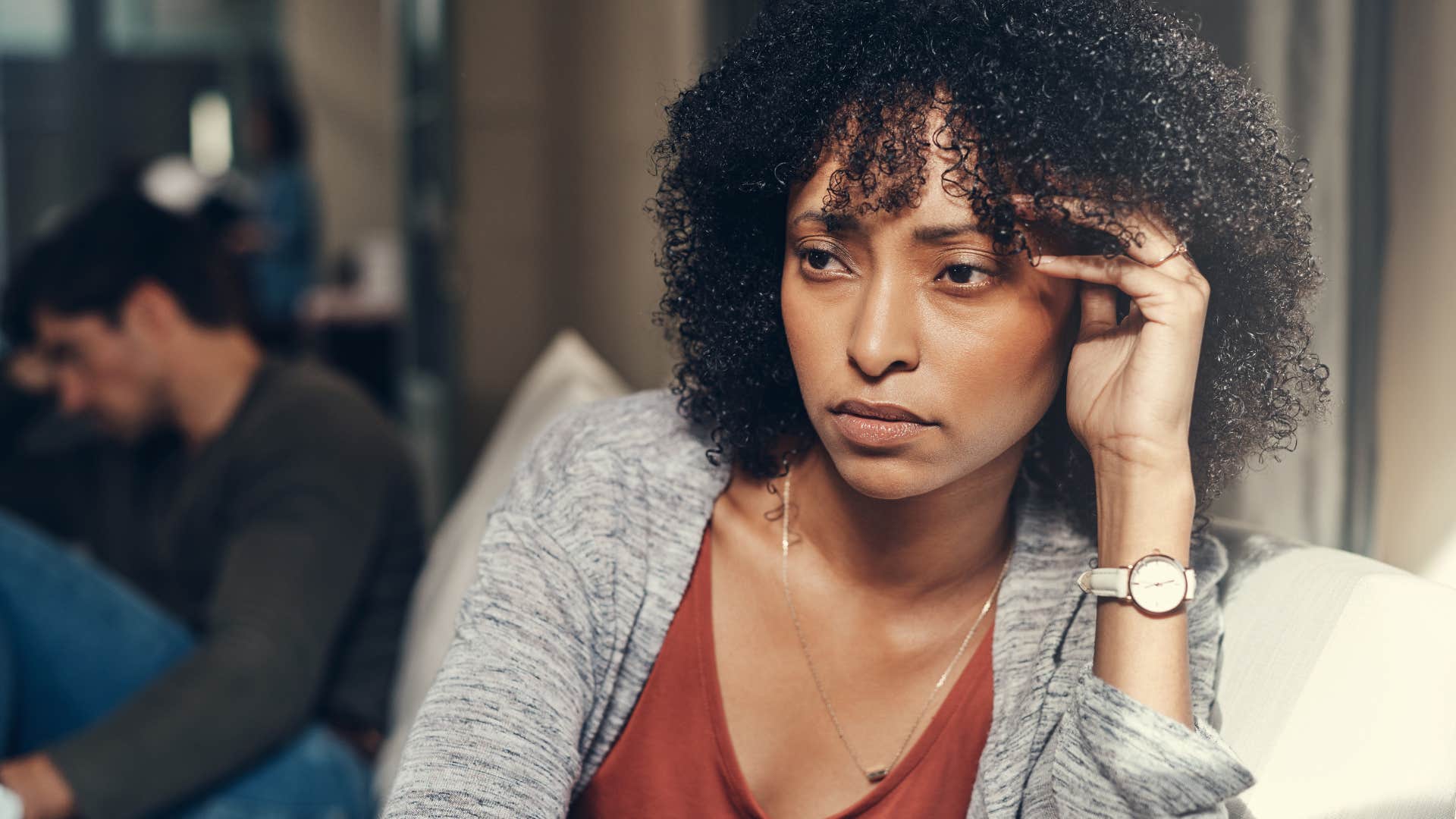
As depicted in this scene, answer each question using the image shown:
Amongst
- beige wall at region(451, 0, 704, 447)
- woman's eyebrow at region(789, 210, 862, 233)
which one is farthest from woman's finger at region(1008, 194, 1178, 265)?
beige wall at region(451, 0, 704, 447)

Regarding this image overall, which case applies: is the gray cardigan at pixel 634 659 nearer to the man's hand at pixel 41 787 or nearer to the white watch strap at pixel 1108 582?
the white watch strap at pixel 1108 582

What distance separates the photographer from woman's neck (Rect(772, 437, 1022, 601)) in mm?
996

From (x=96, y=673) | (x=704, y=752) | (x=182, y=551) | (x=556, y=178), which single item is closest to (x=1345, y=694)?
(x=704, y=752)

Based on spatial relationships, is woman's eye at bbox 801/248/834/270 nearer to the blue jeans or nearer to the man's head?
the blue jeans

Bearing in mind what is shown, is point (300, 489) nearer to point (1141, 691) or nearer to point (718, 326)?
point (718, 326)

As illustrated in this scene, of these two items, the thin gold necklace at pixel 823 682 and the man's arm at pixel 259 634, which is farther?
the man's arm at pixel 259 634

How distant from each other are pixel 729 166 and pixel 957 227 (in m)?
0.20

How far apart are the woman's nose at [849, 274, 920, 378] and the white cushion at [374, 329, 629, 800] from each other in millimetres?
754

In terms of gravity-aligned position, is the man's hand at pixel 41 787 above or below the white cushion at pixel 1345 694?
below

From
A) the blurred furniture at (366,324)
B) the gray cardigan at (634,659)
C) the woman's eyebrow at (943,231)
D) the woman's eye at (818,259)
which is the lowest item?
the blurred furniture at (366,324)

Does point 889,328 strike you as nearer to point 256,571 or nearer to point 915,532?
point 915,532

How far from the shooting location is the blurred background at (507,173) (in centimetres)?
87

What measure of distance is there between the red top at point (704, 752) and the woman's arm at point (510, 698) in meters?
0.06

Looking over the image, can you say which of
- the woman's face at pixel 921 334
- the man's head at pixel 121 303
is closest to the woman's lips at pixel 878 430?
the woman's face at pixel 921 334
